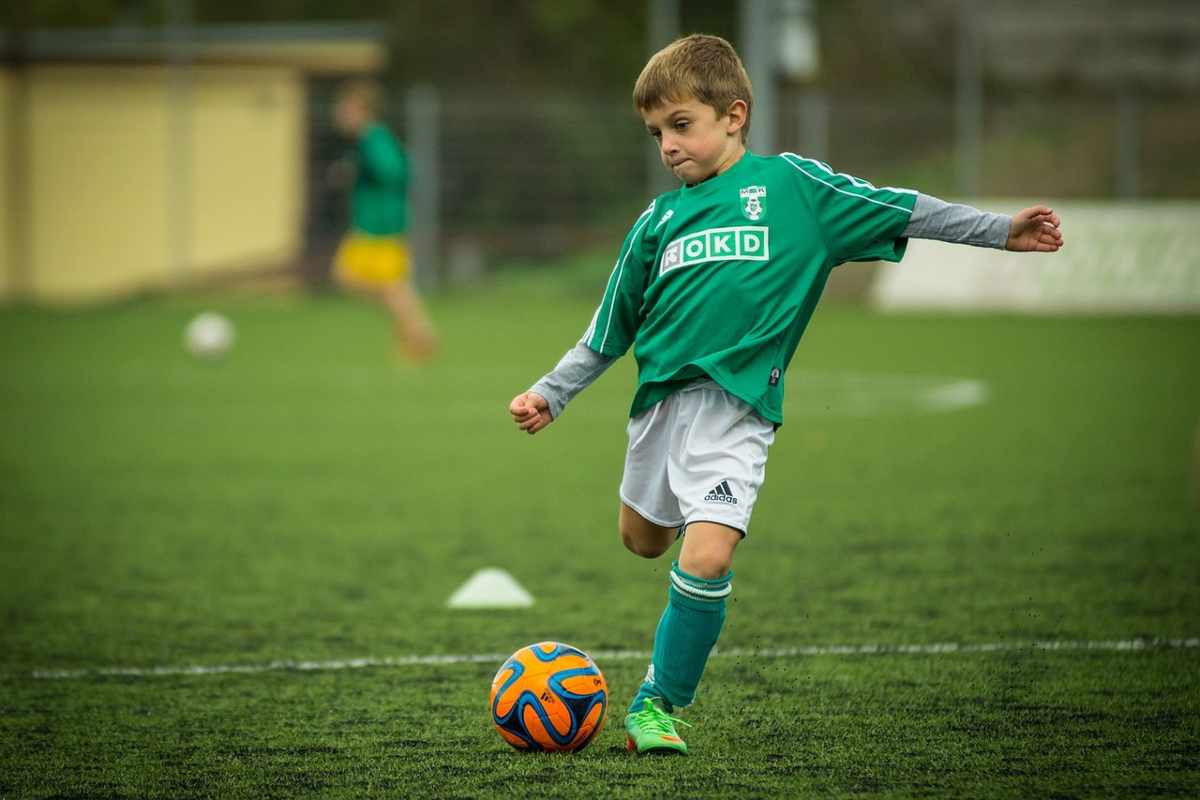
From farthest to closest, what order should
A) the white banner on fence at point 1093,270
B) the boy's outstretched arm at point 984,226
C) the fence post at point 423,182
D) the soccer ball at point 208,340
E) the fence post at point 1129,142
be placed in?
the fence post at point 423,182 → the fence post at point 1129,142 → the white banner on fence at point 1093,270 → the soccer ball at point 208,340 → the boy's outstretched arm at point 984,226

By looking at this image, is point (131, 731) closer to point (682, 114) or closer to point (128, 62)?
point (682, 114)

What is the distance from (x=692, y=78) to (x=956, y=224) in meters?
0.71

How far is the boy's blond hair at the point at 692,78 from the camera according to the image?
402 cm

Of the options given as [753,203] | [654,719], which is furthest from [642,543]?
[753,203]

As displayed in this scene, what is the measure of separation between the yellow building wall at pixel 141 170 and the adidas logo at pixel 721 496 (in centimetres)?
2278

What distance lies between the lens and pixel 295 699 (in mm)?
4547

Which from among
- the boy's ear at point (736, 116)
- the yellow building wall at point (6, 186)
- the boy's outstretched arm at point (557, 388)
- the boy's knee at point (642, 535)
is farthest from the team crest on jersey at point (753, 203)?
the yellow building wall at point (6, 186)

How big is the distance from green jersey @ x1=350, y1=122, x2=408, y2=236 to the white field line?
10.8 meters

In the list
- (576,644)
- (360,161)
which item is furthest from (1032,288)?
(576,644)

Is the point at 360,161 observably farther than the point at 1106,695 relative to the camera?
Yes

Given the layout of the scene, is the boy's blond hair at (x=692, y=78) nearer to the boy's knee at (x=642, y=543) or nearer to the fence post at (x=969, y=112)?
the boy's knee at (x=642, y=543)

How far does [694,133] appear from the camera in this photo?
4070 mm

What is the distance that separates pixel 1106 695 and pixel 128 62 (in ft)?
80.0

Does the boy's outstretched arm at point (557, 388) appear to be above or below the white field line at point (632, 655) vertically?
above
